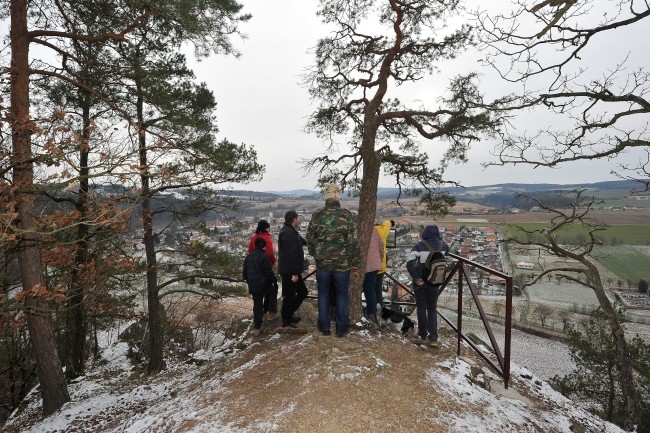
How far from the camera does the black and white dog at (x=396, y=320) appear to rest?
229 inches

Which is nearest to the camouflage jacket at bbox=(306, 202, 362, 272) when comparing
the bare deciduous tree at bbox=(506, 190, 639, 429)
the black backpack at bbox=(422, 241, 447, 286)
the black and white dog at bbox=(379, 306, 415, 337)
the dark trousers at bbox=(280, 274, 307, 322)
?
the dark trousers at bbox=(280, 274, 307, 322)

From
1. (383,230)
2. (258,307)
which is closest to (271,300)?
(258,307)

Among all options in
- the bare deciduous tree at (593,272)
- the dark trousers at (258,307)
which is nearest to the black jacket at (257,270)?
the dark trousers at (258,307)

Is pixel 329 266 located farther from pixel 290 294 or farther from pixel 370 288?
pixel 370 288

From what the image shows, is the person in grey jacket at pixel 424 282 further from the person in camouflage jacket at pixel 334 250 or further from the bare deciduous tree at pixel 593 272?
the bare deciduous tree at pixel 593 272

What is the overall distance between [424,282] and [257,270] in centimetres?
246

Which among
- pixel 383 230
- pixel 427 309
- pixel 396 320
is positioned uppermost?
pixel 383 230

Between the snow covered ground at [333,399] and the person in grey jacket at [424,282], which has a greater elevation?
the person in grey jacket at [424,282]

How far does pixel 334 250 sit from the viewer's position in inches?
170

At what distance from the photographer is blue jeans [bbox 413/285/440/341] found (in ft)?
15.8

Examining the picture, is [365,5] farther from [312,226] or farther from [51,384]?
[51,384]

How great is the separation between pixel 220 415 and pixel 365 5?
651cm

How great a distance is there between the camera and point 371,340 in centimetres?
452

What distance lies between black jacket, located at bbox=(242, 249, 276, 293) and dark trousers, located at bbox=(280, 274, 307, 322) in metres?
0.40
